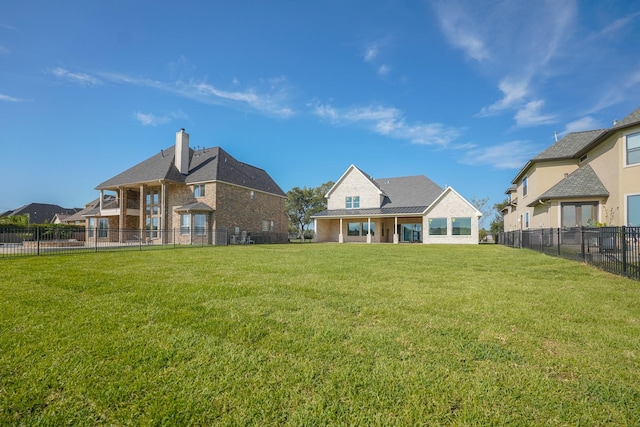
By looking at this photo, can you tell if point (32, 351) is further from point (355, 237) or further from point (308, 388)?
point (355, 237)

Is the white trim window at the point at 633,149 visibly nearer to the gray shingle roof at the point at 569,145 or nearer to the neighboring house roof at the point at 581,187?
the neighboring house roof at the point at 581,187

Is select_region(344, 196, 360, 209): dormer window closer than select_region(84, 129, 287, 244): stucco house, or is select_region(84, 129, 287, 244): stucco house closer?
select_region(84, 129, 287, 244): stucco house

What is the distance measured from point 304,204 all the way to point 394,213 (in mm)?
25408

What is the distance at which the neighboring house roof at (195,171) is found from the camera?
91.1 ft

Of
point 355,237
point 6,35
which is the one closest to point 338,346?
point 6,35

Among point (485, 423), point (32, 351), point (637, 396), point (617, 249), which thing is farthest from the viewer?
point (617, 249)

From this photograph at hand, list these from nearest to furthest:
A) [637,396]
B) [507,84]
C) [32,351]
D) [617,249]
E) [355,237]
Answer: [637,396] < [32,351] < [617,249] < [507,84] < [355,237]

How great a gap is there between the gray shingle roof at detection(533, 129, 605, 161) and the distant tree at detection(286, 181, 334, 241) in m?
33.9

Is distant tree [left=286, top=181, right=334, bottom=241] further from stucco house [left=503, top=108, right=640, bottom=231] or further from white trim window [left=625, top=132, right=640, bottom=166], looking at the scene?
white trim window [left=625, top=132, right=640, bottom=166]

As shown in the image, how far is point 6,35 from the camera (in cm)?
1223

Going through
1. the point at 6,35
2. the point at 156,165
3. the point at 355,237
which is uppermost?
the point at 6,35

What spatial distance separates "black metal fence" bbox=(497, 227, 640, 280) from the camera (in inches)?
317

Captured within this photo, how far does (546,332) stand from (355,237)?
95.3ft

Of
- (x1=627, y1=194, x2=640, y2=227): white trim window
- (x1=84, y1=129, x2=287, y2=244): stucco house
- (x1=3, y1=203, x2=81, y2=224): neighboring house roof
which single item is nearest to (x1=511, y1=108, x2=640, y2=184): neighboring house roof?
(x1=627, y1=194, x2=640, y2=227): white trim window
